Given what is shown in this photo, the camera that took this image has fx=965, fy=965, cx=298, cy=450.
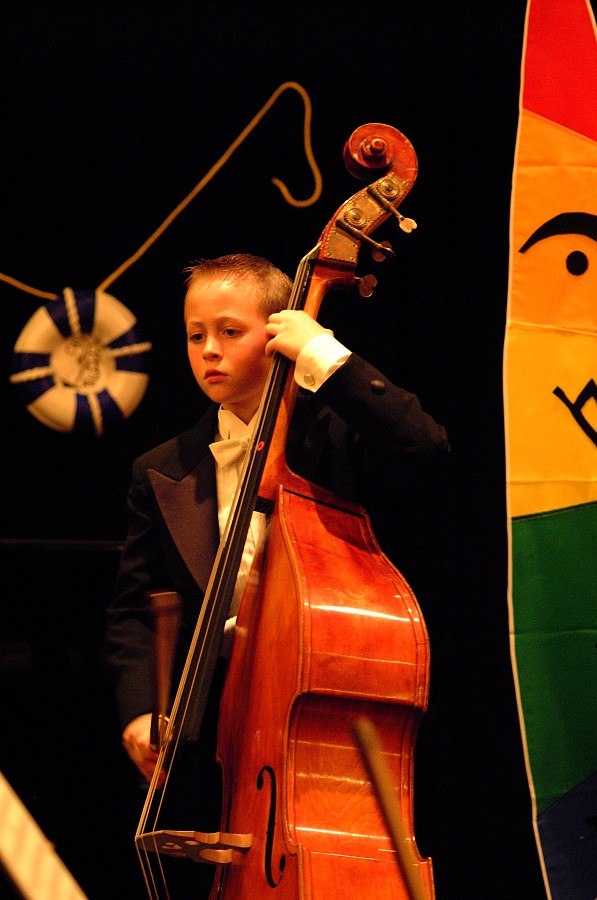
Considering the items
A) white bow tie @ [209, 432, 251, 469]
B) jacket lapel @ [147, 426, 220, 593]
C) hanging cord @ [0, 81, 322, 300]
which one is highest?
hanging cord @ [0, 81, 322, 300]

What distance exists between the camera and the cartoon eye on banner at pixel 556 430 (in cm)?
189

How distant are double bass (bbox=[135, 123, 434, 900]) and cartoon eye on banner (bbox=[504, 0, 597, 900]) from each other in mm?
647

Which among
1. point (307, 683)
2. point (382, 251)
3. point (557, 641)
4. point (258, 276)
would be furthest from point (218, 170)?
point (307, 683)

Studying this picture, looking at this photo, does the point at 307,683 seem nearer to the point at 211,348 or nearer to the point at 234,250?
the point at 211,348

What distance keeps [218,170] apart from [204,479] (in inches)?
39.6

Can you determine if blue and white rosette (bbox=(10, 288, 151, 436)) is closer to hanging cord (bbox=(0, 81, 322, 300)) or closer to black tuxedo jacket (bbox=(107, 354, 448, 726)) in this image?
hanging cord (bbox=(0, 81, 322, 300))

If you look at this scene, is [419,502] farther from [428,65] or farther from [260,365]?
[428,65]

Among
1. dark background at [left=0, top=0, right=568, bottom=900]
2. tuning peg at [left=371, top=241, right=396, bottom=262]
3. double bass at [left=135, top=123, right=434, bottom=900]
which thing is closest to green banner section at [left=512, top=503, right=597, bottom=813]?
dark background at [left=0, top=0, right=568, bottom=900]

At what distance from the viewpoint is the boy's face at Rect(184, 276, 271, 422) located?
1.54 m

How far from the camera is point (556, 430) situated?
1972 mm

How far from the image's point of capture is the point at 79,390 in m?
2.25

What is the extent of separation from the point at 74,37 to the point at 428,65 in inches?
34.1

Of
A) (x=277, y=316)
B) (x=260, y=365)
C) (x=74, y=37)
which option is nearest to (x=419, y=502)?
(x=260, y=365)

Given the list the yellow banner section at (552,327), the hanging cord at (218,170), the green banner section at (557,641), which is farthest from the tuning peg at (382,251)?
the hanging cord at (218,170)
